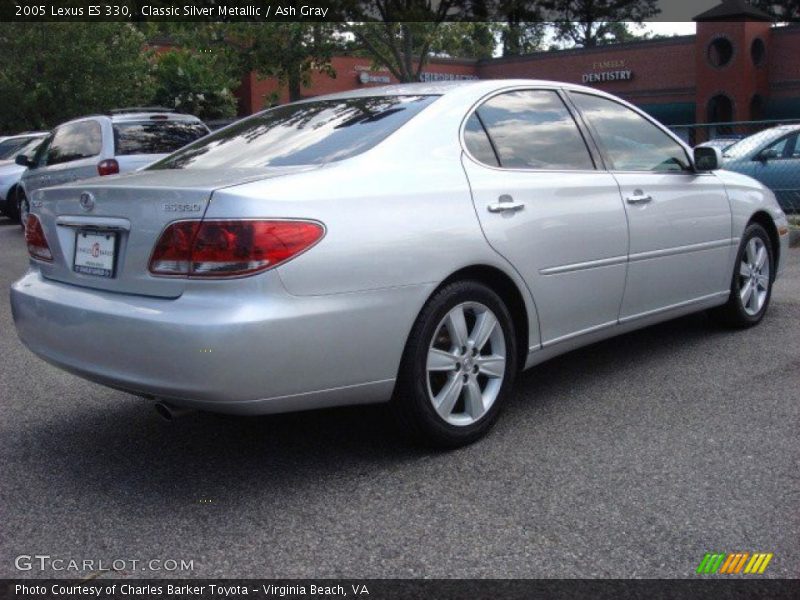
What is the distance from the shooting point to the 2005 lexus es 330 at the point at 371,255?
3.42m

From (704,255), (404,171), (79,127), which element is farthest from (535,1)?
(404,171)

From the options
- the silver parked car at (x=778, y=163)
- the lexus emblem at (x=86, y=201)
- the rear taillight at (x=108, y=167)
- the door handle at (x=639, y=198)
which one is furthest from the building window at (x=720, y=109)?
the lexus emblem at (x=86, y=201)

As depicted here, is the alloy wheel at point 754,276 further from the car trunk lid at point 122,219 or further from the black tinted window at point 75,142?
the black tinted window at point 75,142

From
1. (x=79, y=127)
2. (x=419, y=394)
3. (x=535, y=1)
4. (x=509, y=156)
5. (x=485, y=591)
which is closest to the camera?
(x=485, y=591)

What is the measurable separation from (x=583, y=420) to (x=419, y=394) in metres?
1.03

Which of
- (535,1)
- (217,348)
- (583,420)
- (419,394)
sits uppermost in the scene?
(535,1)

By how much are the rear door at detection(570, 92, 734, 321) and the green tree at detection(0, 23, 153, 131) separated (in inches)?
983

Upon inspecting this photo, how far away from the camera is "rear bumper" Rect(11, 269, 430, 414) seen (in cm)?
335

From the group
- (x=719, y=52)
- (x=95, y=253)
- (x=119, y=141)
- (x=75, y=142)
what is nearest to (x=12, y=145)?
(x=75, y=142)

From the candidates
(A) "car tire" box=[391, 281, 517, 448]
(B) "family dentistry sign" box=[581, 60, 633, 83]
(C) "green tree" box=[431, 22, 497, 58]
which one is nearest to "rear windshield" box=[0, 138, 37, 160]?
(C) "green tree" box=[431, 22, 497, 58]

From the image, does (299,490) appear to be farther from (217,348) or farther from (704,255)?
(704,255)

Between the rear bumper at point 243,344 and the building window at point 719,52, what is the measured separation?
102 ft

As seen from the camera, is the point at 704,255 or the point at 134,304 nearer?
the point at 134,304

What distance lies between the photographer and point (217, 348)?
332 cm
